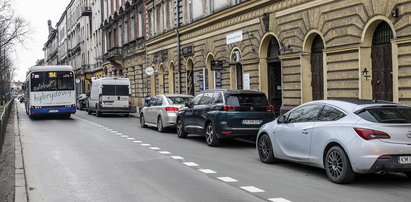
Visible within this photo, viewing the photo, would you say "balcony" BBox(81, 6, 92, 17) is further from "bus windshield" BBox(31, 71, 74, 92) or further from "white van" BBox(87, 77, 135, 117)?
"bus windshield" BBox(31, 71, 74, 92)

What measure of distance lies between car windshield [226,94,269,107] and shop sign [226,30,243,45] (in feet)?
33.2

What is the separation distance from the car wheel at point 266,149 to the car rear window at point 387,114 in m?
2.78

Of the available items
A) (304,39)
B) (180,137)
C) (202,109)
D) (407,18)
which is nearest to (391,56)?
(407,18)

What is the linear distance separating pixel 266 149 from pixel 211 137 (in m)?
3.71

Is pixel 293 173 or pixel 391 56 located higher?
pixel 391 56

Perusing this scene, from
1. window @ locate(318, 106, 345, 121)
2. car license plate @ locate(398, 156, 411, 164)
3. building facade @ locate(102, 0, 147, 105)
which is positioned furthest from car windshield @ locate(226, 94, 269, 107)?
building facade @ locate(102, 0, 147, 105)

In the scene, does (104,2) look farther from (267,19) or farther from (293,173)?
(293,173)

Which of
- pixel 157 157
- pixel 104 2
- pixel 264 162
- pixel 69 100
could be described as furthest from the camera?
pixel 104 2

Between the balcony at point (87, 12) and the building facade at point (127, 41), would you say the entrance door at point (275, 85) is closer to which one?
the building facade at point (127, 41)

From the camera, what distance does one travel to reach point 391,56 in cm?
1541

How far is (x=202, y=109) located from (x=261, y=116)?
197 centimetres

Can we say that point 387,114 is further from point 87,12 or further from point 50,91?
point 87,12

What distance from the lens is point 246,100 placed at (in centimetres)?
1426

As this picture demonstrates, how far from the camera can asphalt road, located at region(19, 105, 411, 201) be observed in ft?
25.2
